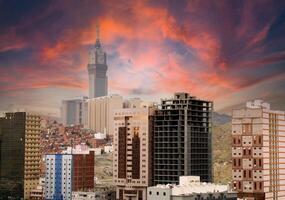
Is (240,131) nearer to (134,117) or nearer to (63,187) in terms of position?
(134,117)

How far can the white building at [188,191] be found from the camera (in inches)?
388

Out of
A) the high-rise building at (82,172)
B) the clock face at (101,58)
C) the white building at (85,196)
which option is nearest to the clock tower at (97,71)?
the clock face at (101,58)

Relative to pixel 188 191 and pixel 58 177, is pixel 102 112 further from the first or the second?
pixel 188 191

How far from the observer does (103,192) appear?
13992mm

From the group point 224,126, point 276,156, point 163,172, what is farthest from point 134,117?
point 276,156

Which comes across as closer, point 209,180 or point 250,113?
point 250,113

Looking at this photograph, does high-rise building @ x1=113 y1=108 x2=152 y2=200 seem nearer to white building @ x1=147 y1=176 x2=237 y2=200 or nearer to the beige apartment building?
white building @ x1=147 y1=176 x2=237 y2=200

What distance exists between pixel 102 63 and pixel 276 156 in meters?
6.44

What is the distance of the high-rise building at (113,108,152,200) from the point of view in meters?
13.8

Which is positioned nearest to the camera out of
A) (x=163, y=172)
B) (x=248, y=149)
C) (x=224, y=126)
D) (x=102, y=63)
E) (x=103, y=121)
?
(x=248, y=149)

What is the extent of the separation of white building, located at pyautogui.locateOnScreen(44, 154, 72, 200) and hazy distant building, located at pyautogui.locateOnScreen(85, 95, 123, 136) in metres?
1.81

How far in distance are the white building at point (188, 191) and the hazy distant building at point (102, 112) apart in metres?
6.36

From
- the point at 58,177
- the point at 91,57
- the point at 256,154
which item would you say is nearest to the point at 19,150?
the point at 58,177

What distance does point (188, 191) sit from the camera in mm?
10125
